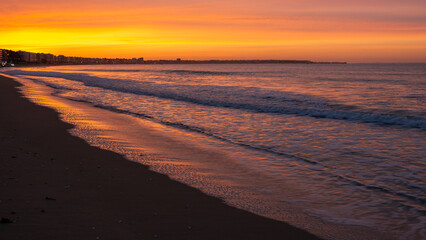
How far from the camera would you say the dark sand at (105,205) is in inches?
171

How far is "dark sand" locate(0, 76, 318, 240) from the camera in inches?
171

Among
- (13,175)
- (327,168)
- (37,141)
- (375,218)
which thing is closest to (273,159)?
(327,168)

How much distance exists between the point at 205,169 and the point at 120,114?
10.00m

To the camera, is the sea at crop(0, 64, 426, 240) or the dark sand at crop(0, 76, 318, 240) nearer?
the dark sand at crop(0, 76, 318, 240)

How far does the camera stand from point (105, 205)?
5.18m

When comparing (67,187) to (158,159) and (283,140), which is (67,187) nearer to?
(158,159)

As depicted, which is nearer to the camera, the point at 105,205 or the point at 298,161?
the point at 105,205

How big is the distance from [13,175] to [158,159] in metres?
2.91

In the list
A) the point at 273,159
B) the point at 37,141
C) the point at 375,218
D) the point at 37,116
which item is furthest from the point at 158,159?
the point at 37,116

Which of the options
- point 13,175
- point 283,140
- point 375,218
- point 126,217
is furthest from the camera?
point 283,140

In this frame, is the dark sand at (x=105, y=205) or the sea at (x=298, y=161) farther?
the sea at (x=298, y=161)

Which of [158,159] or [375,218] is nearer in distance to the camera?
[375,218]

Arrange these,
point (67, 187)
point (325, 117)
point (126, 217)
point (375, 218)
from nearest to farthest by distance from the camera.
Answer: point (126, 217)
point (375, 218)
point (67, 187)
point (325, 117)

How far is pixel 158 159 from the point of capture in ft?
27.5
